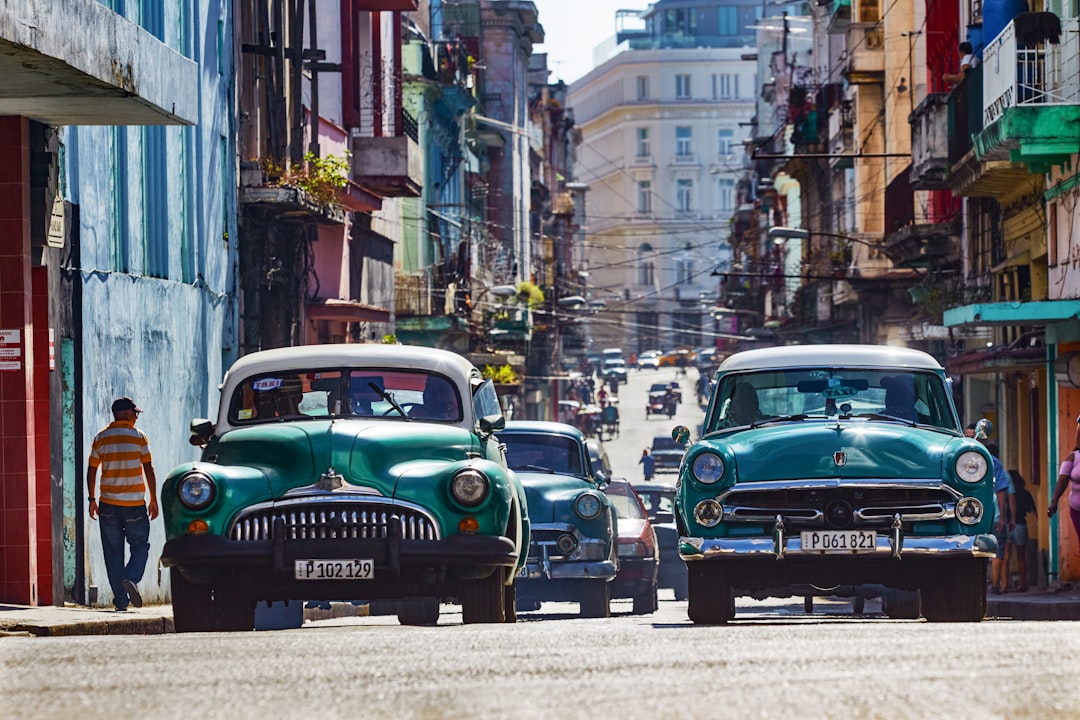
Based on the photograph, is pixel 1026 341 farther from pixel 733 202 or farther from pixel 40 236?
pixel 733 202

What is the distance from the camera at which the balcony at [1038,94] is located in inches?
901

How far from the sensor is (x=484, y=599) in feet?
39.2

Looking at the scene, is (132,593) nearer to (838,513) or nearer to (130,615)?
(130,615)

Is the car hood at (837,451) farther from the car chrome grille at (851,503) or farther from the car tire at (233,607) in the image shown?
the car tire at (233,607)

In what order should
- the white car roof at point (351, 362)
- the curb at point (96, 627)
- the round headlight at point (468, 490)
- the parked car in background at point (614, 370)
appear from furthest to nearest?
1. the parked car in background at point (614, 370)
2. the white car roof at point (351, 362)
3. the curb at point (96, 627)
4. the round headlight at point (468, 490)

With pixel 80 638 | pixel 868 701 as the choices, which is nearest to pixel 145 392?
pixel 80 638

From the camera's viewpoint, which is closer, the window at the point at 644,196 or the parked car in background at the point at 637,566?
the parked car in background at the point at 637,566

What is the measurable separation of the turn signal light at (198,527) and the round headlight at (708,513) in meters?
2.95

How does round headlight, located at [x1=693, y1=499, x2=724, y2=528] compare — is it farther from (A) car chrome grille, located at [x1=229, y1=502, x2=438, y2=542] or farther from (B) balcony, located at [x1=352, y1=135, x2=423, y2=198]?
(B) balcony, located at [x1=352, y1=135, x2=423, y2=198]

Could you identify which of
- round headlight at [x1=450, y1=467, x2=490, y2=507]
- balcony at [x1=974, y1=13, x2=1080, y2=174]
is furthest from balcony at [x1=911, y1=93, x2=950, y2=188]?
round headlight at [x1=450, y1=467, x2=490, y2=507]

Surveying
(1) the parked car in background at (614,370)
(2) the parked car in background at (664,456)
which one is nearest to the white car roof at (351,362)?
(2) the parked car in background at (664,456)

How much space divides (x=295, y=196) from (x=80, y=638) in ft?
54.9

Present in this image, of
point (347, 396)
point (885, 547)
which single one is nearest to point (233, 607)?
point (347, 396)

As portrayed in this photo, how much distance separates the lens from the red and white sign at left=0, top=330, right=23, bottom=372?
592 inches
